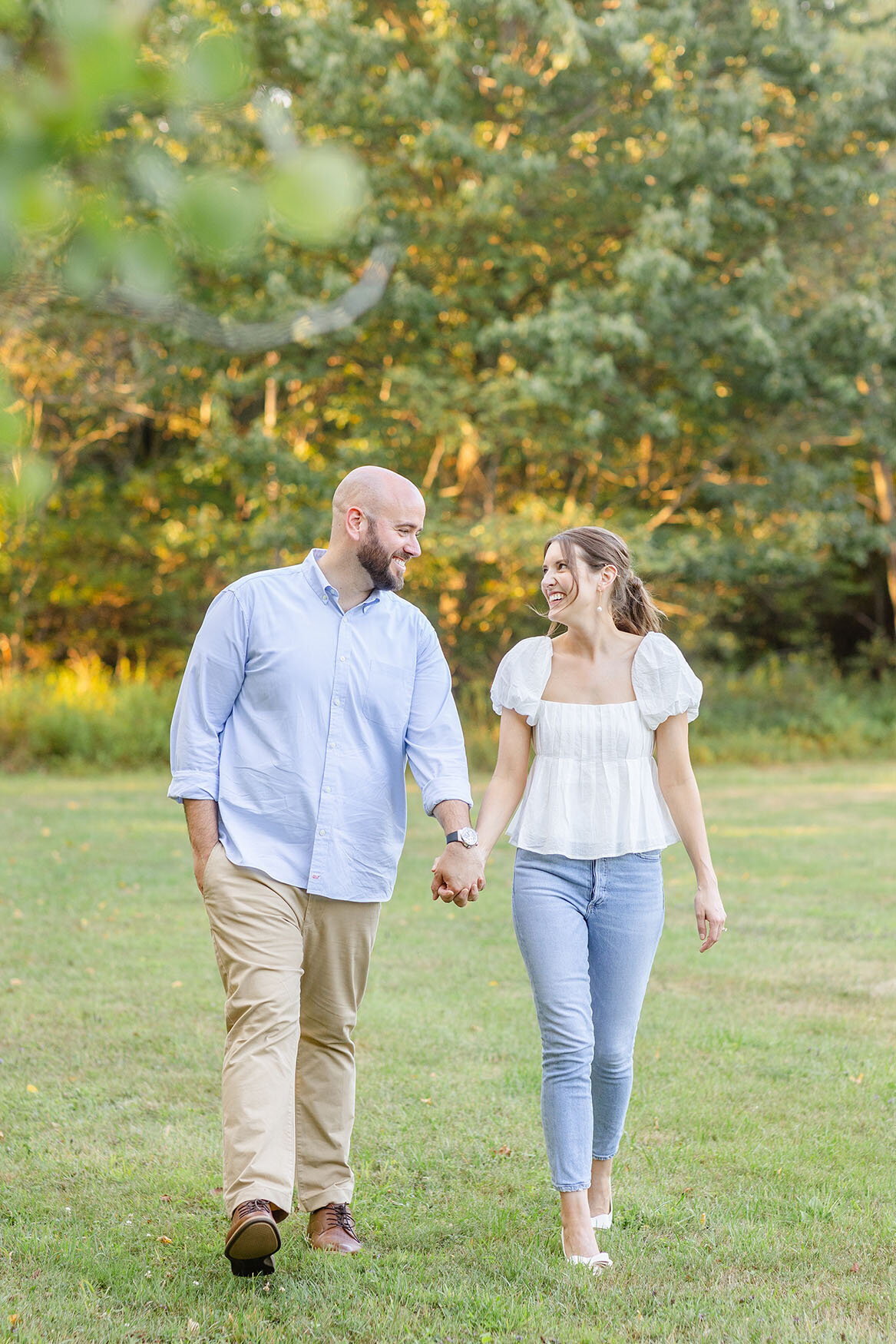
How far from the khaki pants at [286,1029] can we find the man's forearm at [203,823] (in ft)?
0.12

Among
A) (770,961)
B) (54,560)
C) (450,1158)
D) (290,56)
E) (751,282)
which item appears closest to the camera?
(450,1158)

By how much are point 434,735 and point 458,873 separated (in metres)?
0.41

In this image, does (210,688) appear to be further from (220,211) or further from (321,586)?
(220,211)

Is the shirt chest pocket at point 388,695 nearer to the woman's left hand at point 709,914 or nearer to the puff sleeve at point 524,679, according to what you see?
the puff sleeve at point 524,679

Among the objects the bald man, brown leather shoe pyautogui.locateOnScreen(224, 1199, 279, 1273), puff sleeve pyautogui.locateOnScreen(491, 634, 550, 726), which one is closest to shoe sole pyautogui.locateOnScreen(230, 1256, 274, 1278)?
the bald man

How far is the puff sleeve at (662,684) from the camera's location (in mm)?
3770

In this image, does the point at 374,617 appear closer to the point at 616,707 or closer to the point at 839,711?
the point at 616,707

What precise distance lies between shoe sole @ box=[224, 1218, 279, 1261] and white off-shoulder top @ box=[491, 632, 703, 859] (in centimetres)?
117

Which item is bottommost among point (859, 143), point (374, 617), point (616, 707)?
point (616, 707)

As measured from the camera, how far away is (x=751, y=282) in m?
18.1

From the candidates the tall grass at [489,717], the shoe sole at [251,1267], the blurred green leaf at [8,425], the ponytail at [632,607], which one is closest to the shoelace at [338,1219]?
the shoe sole at [251,1267]

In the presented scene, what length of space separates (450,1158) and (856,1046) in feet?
7.27

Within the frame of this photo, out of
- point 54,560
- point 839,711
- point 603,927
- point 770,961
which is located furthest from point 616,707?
point 54,560

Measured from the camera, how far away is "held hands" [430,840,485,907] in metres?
3.69
